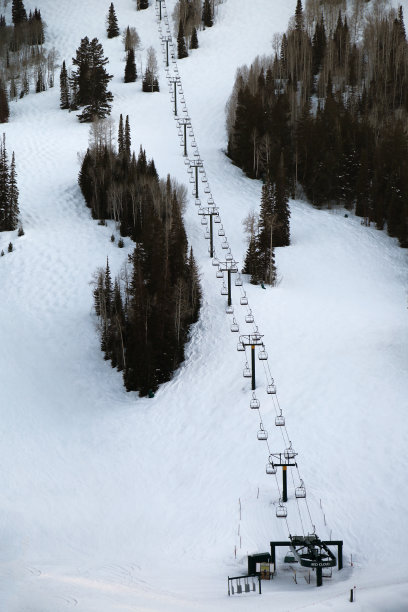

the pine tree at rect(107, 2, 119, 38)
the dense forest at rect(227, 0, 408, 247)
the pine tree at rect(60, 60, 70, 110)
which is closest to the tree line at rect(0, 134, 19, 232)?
the dense forest at rect(227, 0, 408, 247)

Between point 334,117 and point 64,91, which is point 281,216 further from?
point 64,91

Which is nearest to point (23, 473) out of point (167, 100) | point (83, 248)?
point (83, 248)

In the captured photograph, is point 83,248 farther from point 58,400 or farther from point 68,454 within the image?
point 68,454

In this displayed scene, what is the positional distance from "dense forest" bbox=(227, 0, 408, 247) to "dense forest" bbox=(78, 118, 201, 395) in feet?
42.0

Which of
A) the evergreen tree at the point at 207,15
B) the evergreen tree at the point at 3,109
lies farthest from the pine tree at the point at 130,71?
the evergreen tree at the point at 207,15

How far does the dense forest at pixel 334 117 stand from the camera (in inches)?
2965

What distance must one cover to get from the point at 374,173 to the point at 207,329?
30.0 meters

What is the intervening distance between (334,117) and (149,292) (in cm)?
3773

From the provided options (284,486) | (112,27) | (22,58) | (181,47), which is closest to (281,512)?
(284,486)

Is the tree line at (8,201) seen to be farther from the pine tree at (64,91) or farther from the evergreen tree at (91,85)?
the pine tree at (64,91)

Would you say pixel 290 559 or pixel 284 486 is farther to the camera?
pixel 284 486

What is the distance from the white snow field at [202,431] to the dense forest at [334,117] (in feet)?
12.8

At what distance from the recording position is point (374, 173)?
76.1 meters

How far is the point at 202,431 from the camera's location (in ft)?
156
